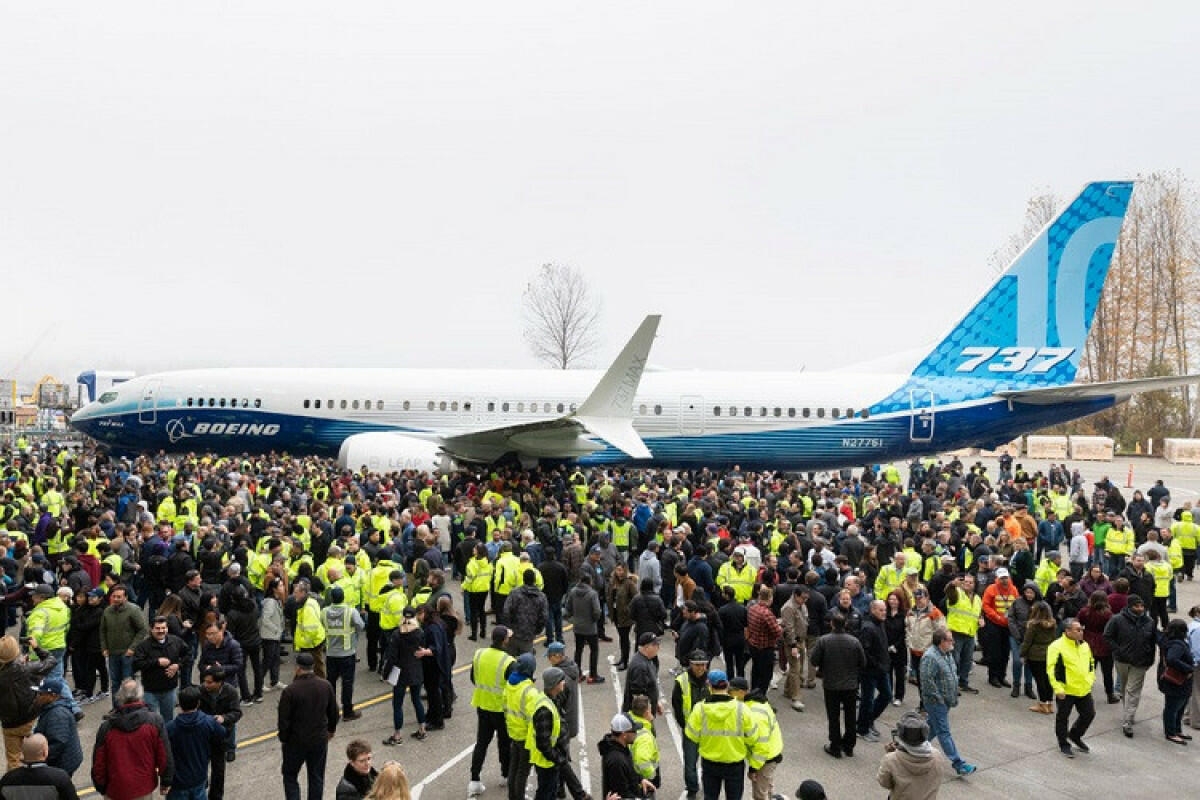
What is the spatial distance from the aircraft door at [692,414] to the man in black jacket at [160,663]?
17.4 metres

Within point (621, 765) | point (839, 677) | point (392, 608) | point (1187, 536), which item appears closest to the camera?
point (621, 765)

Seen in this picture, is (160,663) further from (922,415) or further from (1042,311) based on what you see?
(1042,311)

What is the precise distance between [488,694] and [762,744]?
2494 millimetres

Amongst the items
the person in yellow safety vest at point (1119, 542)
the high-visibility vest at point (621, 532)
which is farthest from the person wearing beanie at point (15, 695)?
the person in yellow safety vest at point (1119, 542)

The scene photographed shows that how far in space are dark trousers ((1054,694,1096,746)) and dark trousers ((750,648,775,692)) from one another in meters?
2.98

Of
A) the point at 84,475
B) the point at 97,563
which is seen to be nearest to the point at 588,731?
the point at 97,563

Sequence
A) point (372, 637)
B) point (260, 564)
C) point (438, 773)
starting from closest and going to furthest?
point (438, 773), point (372, 637), point (260, 564)

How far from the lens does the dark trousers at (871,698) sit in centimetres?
888

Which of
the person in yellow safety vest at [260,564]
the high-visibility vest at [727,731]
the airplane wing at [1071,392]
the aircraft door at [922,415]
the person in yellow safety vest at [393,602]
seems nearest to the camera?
the high-visibility vest at [727,731]

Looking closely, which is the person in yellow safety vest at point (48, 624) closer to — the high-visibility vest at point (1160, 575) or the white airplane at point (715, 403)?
the white airplane at point (715, 403)

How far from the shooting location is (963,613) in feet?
32.8

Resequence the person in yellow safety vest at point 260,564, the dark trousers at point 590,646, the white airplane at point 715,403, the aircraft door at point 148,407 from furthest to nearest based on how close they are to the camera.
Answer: the aircraft door at point 148,407 → the white airplane at point 715,403 → the person in yellow safety vest at point 260,564 → the dark trousers at point 590,646

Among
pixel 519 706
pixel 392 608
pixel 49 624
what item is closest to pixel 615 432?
pixel 392 608

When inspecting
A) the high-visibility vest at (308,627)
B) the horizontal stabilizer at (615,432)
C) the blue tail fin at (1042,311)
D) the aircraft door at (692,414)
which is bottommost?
the high-visibility vest at (308,627)
